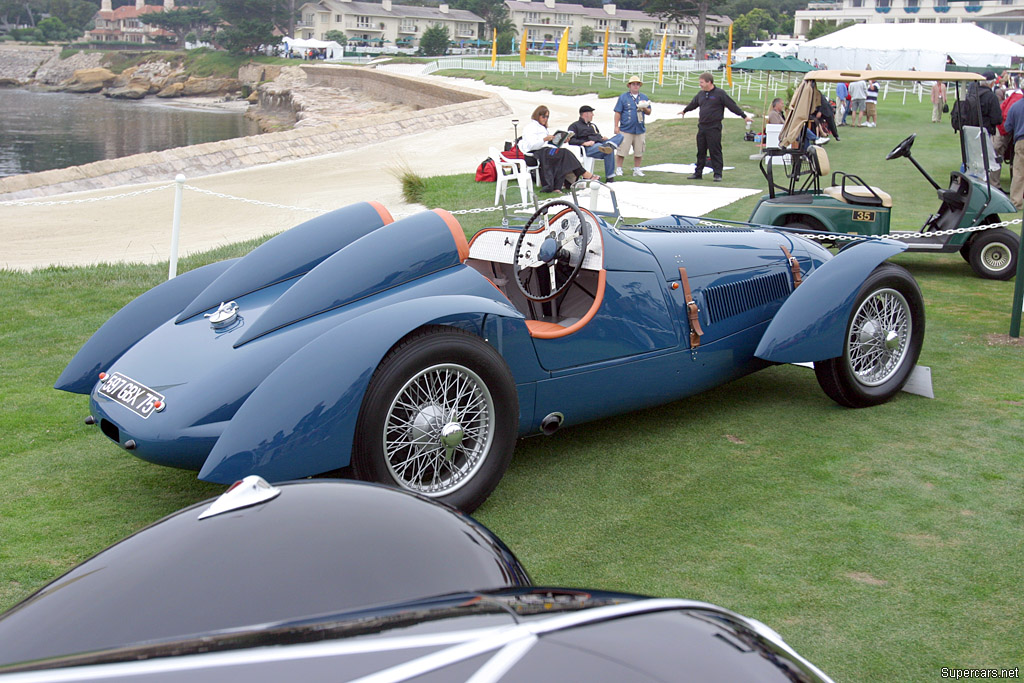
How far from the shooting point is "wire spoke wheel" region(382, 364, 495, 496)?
3877 millimetres

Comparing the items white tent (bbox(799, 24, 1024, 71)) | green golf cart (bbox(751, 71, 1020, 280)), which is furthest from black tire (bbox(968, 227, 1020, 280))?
white tent (bbox(799, 24, 1024, 71))

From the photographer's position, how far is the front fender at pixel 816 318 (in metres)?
5.21

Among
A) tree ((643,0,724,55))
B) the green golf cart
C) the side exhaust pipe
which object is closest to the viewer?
the side exhaust pipe

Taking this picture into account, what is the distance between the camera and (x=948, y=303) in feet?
27.6

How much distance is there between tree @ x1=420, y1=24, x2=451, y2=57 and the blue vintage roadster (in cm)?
8273

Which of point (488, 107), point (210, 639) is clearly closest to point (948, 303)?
point (210, 639)

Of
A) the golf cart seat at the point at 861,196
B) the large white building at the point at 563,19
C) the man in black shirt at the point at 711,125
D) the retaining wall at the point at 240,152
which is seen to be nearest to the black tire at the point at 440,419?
the golf cart seat at the point at 861,196

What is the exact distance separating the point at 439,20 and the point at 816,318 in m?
127

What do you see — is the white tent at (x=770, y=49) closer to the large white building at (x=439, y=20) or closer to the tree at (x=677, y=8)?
the tree at (x=677, y=8)

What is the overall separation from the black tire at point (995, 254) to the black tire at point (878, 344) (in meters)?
4.32

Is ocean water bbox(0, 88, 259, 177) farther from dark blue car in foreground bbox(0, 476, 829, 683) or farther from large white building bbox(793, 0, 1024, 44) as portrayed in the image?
large white building bbox(793, 0, 1024, 44)

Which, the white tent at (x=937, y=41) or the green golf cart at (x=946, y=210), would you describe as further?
the white tent at (x=937, y=41)

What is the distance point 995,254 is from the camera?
942 centimetres

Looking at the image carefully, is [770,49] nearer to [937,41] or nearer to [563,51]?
[563,51]
